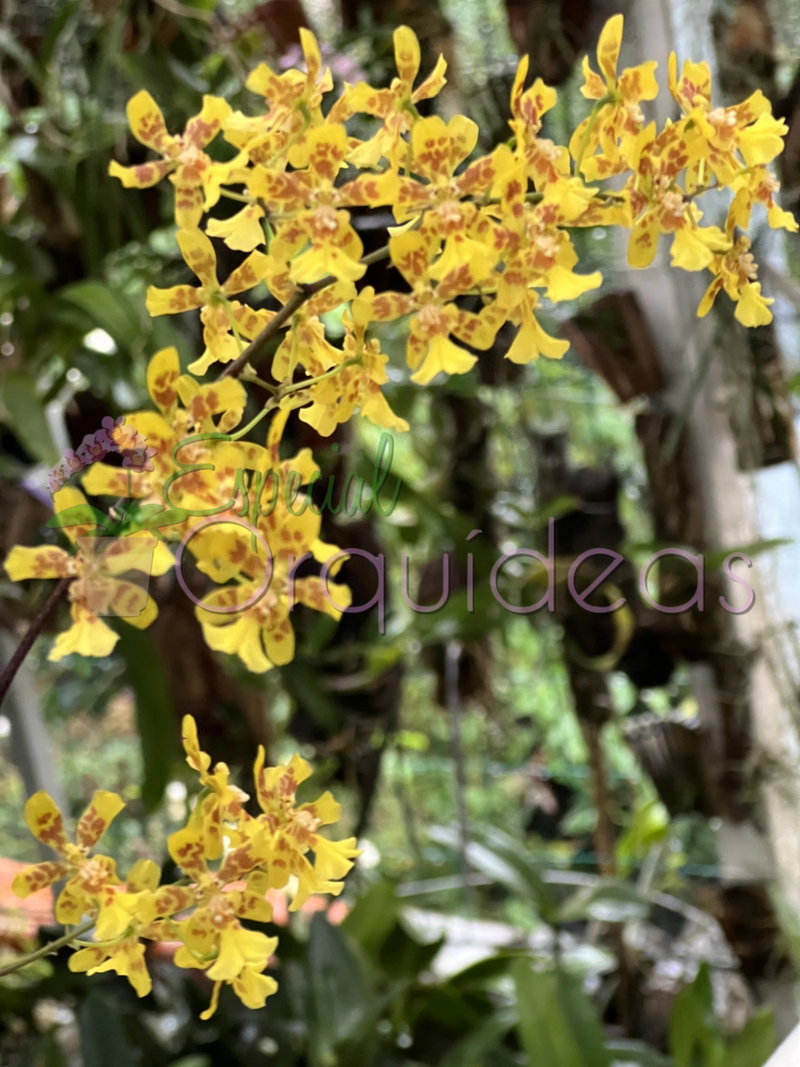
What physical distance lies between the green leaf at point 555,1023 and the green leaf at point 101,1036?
271 mm

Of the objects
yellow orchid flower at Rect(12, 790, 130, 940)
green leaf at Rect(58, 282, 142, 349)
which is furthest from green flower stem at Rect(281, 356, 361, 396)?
green leaf at Rect(58, 282, 142, 349)

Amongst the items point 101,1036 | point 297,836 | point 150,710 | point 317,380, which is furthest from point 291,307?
point 101,1036

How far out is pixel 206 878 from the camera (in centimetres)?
23

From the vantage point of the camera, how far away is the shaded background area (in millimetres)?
643

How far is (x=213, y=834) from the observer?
233 mm

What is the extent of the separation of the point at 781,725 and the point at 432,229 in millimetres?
569

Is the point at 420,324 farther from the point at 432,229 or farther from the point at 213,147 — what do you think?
the point at 213,147

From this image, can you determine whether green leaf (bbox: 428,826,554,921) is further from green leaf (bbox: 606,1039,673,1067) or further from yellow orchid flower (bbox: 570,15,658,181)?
yellow orchid flower (bbox: 570,15,658,181)

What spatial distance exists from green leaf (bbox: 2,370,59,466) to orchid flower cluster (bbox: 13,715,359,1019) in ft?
1.53

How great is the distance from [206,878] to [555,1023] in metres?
0.51

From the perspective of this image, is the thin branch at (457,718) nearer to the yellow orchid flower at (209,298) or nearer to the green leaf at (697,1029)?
the green leaf at (697,1029)

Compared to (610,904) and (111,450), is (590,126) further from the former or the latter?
(610,904)

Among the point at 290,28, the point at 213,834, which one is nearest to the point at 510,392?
the point at 290,28

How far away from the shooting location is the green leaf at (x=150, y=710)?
1.89 feet
